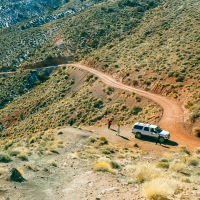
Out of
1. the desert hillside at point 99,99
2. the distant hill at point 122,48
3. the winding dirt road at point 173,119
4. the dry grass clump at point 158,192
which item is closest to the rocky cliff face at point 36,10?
the desert hillside at point 99,99

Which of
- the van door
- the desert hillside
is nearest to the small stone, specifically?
the desert hillside

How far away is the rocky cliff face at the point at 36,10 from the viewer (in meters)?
106

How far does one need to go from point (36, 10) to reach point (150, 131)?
322 ft

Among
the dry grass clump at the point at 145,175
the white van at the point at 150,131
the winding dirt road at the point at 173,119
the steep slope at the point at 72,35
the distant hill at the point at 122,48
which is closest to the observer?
the dry grass clump at the point at 145,175

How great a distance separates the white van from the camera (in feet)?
99.8

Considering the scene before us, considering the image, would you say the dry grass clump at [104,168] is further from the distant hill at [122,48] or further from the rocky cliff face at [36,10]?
the rocky cliff face at [36,10]

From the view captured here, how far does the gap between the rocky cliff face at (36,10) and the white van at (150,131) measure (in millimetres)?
78729

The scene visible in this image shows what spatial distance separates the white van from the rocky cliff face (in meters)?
78.7

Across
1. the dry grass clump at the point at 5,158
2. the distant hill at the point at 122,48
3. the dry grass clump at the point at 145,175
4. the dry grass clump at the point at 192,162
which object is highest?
the distant hill at the point at 122,48

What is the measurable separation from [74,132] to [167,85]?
1785 cm

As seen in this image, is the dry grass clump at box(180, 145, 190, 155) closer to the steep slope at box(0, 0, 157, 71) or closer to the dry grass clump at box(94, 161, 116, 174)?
the dry grass clump at box(94, 161, 116, 174)

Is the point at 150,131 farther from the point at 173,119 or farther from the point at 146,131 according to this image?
the point at 173,119

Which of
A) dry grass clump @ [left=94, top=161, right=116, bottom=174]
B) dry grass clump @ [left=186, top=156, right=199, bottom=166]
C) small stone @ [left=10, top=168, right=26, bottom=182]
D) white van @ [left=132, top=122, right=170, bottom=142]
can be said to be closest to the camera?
small stone @ [left=10, top=168, right=26, bottom=182]

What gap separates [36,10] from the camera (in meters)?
118
